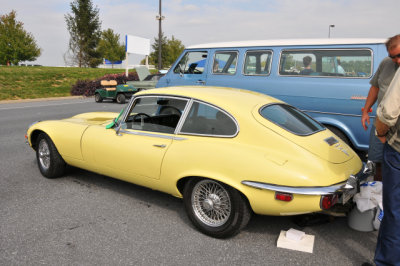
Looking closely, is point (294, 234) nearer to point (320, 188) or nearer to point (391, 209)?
point (320, 188)

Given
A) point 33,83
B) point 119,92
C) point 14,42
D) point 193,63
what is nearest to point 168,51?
point 14,42

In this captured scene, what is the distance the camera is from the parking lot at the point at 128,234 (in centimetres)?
281

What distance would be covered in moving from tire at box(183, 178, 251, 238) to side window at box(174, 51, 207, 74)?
4165mm

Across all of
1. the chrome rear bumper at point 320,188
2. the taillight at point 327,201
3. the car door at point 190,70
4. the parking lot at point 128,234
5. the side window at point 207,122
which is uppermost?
the car door at point 190,70

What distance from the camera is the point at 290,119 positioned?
343cm

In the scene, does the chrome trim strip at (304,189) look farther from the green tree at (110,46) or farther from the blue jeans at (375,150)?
the green tree at (110,46)

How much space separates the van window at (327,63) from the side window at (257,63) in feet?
0.87

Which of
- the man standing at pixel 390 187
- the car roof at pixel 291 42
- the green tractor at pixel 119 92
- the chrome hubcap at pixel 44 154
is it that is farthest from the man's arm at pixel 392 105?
the green tractor at pixel 119 92

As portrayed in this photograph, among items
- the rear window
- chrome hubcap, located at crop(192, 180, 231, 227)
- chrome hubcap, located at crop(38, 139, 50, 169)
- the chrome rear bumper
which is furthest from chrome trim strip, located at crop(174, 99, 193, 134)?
chrome hubcap, located at crop(38, 139, 50, 169)

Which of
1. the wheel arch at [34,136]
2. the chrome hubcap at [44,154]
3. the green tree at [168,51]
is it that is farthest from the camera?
the green tree at [168,51]

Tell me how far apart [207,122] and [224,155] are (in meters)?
0.46

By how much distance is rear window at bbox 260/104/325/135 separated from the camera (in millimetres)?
3232

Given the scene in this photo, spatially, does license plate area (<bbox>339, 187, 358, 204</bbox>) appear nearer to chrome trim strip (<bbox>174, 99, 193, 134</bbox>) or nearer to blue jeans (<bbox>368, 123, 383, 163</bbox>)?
blue jeans (<bbox>368, 123, 383, 163</bbox>)

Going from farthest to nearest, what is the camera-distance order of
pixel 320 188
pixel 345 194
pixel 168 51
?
1. pixel 168 51
2. pixel 345 194
3. pixel 320 188
